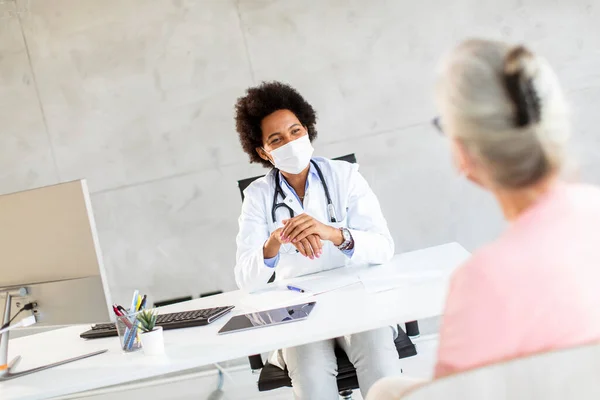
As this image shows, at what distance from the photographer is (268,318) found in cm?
183

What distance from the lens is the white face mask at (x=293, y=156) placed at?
2615 mm

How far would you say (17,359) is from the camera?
1996mm

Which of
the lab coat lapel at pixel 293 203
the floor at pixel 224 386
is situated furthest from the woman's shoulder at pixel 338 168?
the floor at pixel 224 386

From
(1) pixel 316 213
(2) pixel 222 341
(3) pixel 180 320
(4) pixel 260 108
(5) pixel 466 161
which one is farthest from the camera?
(4) pixel 260 108

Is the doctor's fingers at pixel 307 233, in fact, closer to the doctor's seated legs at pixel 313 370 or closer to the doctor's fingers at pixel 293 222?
the doctor's fingers at pixel 293 222

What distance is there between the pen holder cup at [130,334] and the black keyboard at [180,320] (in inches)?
6.2

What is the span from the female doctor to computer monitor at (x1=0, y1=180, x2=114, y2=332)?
0.65 meters

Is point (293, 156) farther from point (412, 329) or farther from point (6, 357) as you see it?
point (6, 357)

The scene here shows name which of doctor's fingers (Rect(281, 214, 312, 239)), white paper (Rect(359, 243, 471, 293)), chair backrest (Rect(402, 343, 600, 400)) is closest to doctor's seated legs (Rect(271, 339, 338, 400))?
white paper (Rect(359, 243, 471, 293))

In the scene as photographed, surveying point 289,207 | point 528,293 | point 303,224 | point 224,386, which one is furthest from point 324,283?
point 224,386

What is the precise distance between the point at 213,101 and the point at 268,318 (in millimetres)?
2156

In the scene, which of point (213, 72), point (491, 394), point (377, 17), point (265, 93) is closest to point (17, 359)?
point (265, 93)

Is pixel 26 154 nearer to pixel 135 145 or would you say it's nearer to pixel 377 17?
pixel 135 145

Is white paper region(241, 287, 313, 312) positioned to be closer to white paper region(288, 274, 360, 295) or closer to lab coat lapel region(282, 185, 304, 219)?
white paper region(288, 274, 360, 295)
